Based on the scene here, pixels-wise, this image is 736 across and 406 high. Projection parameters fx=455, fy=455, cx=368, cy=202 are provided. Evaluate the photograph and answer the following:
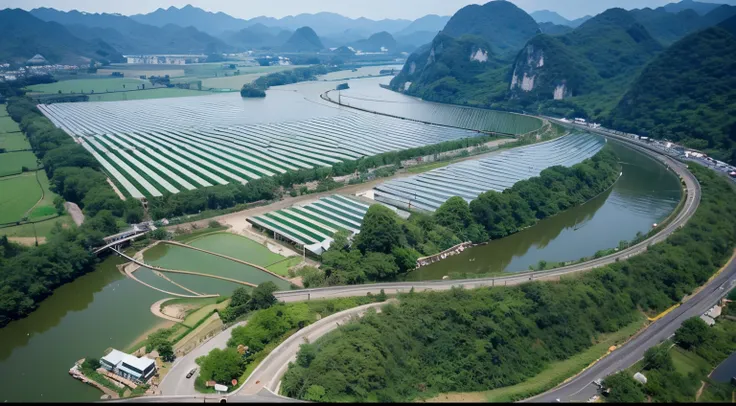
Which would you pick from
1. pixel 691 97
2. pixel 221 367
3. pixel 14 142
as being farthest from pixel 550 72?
pixel 221 367

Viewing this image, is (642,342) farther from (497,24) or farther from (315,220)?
(497,24)

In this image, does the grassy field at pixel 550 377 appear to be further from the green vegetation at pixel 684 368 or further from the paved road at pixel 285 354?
the paved road at pixel 285 354

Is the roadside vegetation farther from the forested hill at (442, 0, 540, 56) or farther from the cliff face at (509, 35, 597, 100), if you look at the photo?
the forested hill at (442, 0, 540, 56)

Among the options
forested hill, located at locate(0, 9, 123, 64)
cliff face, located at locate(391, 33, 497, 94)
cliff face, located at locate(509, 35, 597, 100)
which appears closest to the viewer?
cliff face, located at locate(509, 35, 597, 100)

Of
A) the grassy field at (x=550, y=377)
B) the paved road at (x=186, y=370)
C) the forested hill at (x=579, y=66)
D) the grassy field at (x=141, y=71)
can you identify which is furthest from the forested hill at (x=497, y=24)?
the paved road at (x=186, y=370)

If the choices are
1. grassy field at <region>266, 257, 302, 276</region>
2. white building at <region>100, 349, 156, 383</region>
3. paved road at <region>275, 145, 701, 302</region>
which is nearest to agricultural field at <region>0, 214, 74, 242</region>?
grassy field at <region>266, 257, 302, 276</region>

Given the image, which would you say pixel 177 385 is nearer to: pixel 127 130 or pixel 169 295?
pixel 169 295
